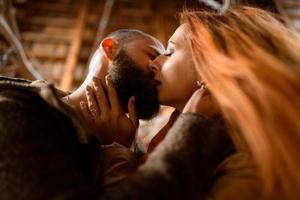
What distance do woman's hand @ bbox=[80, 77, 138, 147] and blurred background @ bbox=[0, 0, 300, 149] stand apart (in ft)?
10.4

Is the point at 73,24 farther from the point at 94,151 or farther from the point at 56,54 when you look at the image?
the point at 94,151

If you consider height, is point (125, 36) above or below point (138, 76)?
above

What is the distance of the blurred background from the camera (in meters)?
5.01

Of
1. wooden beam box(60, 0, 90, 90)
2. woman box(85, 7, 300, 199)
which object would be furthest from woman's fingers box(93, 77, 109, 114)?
wooden beam box(60, 0, 90, 90)

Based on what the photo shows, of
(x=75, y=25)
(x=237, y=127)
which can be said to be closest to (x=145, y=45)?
(x=237, y=127)

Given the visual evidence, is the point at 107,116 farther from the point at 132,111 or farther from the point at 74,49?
the point at 74,49

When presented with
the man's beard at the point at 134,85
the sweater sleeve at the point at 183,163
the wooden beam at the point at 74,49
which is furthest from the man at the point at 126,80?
the wooden beam at the point at 74,49

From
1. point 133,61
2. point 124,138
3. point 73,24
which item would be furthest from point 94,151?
point 73,24

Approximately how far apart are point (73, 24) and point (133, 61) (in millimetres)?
4118

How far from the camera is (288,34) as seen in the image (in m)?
1.21

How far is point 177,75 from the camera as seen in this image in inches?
52.3

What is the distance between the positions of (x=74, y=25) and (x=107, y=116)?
429 centimetres

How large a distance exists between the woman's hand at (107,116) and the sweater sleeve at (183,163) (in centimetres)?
47

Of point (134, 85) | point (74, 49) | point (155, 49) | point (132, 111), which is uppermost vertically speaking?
point (155, 49)
